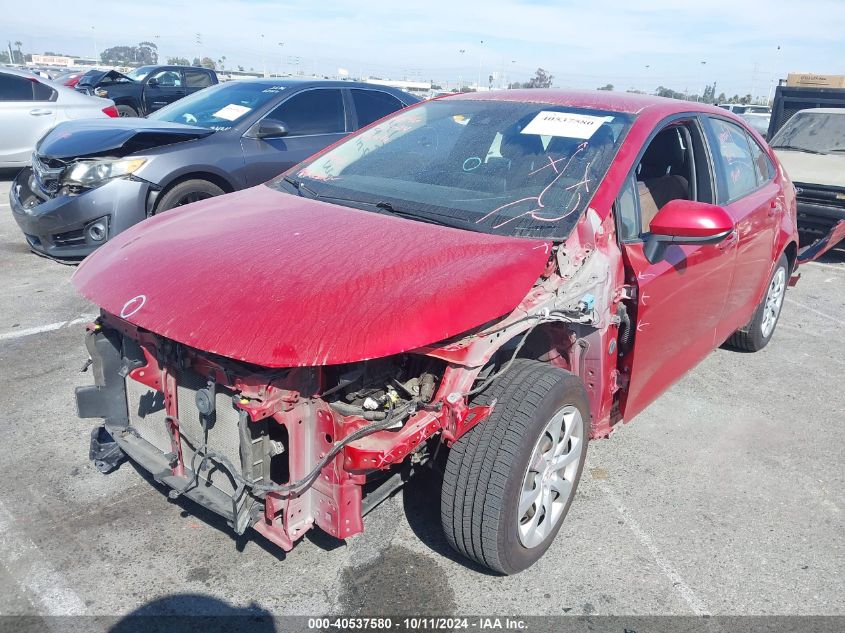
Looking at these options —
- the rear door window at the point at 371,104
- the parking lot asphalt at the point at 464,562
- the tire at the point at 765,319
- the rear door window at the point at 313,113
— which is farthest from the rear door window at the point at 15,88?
the tire at the point at 765,319

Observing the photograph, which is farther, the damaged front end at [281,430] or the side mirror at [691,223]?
the side mirror at [691,223]

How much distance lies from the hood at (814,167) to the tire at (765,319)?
2.79m

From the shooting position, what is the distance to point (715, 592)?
258cm

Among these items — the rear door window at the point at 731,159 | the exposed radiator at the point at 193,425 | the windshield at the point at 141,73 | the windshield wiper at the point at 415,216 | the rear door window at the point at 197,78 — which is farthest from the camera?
the windshield at the point at 141,73

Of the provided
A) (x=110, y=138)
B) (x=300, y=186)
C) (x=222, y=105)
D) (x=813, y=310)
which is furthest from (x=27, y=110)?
(x=813, y=310)

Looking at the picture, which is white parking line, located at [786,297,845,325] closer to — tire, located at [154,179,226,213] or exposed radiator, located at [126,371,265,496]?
tire, located at [154,179,226,213]

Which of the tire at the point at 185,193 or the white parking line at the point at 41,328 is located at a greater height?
the tire at the point at 185,193

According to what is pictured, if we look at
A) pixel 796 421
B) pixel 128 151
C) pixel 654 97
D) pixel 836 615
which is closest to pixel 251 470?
pixel 836 615

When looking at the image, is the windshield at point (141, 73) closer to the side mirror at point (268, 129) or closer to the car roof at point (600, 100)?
the side mirror at point (268, 129)

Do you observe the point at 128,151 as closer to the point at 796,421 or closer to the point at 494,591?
the point at 494,591

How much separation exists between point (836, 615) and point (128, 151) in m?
5.50

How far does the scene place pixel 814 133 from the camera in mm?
8938

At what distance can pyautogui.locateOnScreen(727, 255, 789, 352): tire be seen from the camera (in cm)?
467

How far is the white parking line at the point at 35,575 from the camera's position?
2.36m
